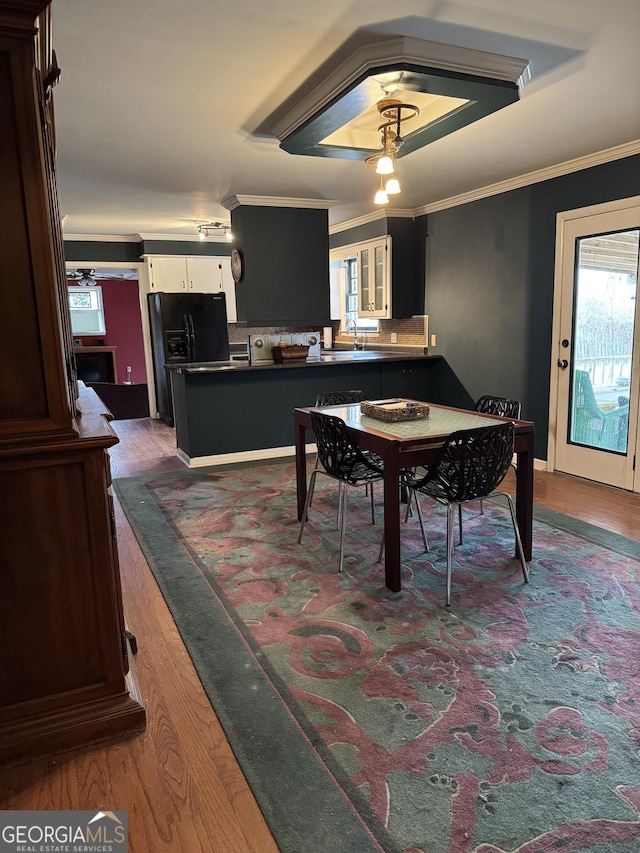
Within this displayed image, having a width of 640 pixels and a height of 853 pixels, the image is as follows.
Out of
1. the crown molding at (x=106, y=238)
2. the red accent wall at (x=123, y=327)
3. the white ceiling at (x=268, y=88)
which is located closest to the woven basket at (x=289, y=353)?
the white ceiling at (x=268, y=88)

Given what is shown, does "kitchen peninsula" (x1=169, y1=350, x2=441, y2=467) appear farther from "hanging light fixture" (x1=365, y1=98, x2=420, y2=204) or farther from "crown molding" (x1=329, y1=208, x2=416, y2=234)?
"hanging light fixture" (x1=365, y1=98, x2=420, y2=204)

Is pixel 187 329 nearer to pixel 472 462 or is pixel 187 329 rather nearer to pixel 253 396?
pixel 253 396

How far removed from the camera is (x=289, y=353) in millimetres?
5703

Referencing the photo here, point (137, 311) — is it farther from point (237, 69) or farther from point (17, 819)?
point (17, 819)

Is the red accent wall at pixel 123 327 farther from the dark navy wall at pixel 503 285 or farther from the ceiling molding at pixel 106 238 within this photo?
the dark navy wall at pixel 503 285

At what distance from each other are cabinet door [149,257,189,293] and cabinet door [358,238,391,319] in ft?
8.28

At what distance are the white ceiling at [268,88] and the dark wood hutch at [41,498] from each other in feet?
2.21

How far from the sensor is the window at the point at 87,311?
11.8m

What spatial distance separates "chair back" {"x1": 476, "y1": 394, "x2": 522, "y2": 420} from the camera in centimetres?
370

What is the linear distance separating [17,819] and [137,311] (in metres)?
11.8

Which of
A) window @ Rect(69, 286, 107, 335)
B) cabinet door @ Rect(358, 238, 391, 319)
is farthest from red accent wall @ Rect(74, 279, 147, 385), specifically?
cabinet door @ Rect(358, 238, 391, 319)

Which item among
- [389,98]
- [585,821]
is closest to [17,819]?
[585,821]

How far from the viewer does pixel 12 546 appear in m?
1.75

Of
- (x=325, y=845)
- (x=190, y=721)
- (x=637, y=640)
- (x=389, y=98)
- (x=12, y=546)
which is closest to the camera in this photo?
(x=325, y=845)
